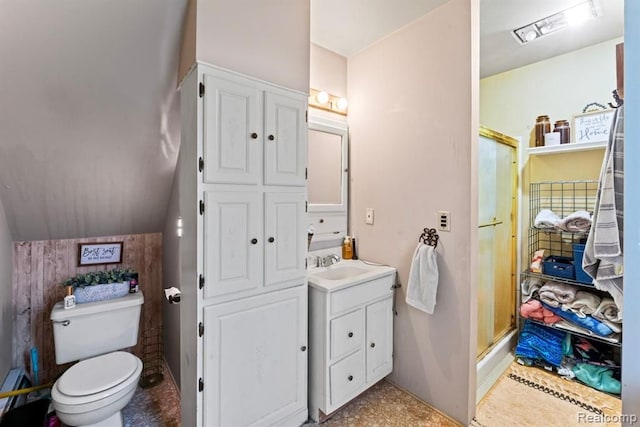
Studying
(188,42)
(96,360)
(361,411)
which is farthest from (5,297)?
(361,411)

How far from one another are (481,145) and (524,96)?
0.94 metres

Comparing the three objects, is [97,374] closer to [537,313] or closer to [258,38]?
[258,38]

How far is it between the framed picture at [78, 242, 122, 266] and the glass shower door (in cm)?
270

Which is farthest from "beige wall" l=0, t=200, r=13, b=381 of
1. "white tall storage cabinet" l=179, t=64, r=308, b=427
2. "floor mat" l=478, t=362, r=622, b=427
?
"floor mat" l=478, t=362, r=622, b=427

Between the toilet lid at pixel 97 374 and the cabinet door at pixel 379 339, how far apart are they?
142 centimetres

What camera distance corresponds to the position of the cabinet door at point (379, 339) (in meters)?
1.85

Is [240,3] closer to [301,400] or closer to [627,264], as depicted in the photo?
[627,264]

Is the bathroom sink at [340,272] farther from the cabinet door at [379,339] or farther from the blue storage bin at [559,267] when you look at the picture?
the blue storage bin at [559,267]

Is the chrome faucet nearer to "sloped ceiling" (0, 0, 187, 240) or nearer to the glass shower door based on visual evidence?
the glass shower door

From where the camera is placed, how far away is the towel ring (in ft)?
5.95

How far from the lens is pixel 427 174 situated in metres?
1.85

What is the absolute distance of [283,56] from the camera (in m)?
1.56

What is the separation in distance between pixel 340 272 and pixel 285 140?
1.04m

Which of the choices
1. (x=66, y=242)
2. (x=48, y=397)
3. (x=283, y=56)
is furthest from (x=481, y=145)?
(x=48, y=397)
